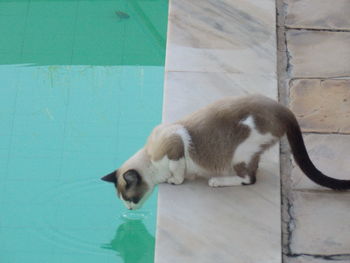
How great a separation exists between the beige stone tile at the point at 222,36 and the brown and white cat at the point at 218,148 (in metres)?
0.85

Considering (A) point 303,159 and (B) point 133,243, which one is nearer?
(A) point 303,159

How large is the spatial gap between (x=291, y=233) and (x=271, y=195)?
9.4 inches

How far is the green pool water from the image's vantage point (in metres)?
4.01

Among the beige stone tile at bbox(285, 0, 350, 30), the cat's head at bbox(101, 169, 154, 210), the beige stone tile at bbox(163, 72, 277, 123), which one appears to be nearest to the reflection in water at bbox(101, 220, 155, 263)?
the cat's head at bbox(101, 169, 154, 210)

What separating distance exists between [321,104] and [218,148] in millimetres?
892

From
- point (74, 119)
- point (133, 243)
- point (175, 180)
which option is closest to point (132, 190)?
point (175, 180)

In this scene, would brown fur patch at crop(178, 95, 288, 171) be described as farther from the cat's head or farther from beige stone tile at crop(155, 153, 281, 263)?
the cat's head

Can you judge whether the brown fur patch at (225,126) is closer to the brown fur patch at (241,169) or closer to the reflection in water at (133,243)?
the brown fur patch at (241,169)

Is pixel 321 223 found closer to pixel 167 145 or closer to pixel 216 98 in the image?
pixel 167 145

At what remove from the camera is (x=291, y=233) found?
3.49m

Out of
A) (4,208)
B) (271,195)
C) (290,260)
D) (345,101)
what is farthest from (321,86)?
(4,208)

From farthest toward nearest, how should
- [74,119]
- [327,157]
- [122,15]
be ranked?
[122,15] → [74,119] → [327,157]

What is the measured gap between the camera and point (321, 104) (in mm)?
4109

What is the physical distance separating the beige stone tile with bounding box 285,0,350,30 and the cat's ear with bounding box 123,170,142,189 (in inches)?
65.5
